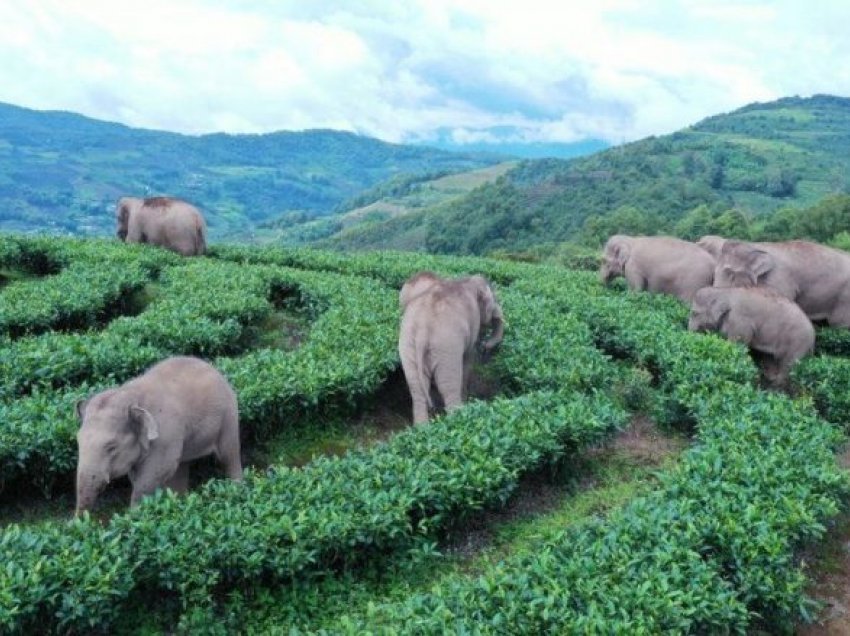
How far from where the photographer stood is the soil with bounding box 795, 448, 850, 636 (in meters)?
6.80

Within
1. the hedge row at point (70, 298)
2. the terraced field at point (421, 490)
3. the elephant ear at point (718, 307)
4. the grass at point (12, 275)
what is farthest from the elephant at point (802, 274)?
the grass at point (12, 275)

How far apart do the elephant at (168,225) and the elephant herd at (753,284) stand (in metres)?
9.89

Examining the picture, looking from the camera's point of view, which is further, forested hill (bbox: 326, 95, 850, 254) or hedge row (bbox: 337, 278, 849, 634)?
forested hill (bbox: 326, 95, 850, 254)

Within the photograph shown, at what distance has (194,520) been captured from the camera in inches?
263

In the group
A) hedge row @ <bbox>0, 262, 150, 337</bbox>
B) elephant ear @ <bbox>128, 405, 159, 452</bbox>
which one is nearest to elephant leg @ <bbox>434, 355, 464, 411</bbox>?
elephant ear @ <bbox>128, 405, 159, 452</bbox>

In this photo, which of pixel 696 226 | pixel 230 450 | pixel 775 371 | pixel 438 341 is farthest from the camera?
pixel 696 226

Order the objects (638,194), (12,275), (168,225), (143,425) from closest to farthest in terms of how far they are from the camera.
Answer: (143,425) → (12,275) → (168,225) → (638,194)

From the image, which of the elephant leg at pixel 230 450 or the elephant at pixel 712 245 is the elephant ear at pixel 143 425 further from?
the elephant at pixel 712 245

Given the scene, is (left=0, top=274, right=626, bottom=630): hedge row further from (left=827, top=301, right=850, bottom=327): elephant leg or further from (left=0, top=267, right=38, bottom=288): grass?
(left=0, top=267, right=38, bottom=288): grass

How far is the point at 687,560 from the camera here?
6391mm

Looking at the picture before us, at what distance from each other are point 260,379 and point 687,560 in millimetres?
5718

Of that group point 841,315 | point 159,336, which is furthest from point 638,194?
point 159,336

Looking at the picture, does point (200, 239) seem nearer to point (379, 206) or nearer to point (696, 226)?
point (696, 226)

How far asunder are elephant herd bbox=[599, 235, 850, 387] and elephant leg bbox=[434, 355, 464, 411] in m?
5.05
